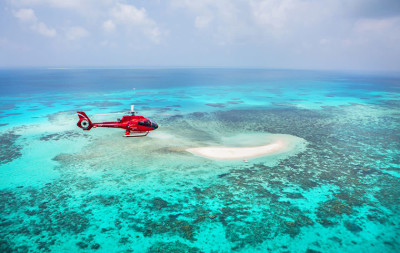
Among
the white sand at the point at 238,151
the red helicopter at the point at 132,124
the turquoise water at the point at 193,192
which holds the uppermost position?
the red helicopter at the point at 132,124

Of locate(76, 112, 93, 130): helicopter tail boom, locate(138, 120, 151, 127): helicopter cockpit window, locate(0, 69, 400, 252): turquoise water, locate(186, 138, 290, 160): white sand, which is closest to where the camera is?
locate(0, 69, 400, 252): turquoise water

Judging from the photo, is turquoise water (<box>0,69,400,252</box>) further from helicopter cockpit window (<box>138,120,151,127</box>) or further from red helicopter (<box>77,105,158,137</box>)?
helicopter cockpit window (<box>138,120,151,127</box>)

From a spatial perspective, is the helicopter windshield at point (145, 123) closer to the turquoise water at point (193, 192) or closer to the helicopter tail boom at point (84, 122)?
the turquoise water at point (193, 192)

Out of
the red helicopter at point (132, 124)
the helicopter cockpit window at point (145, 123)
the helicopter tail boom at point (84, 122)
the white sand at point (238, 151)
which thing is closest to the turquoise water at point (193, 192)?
the white sand at point (238, 151)

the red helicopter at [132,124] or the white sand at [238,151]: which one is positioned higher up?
the red helicopter at [132,124]

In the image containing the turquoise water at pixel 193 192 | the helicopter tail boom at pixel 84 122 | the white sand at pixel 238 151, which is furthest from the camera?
the white sand at pixel 238 151

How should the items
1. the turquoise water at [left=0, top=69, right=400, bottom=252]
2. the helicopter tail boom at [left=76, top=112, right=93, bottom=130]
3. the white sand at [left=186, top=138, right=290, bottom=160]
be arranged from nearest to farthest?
1. the turquoise water at [left=0, top=69, right=400, bottom=252]
2. the helicopter tail boom at [left=76, top=112, right=93, bottom=130]
3. the white sand at [left=186, top=138, right=290, bottom=160]

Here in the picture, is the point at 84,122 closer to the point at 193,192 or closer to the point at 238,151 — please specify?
the point at 193,192

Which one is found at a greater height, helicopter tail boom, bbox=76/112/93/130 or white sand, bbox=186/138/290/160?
helicopter tail boom, bbox=76/112/93/130

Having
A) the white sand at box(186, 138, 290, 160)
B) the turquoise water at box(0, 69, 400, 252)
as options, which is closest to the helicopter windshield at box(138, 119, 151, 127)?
the turquoise water at box(0, 69, 400, 252)

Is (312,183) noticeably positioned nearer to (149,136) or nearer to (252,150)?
(252,150)
